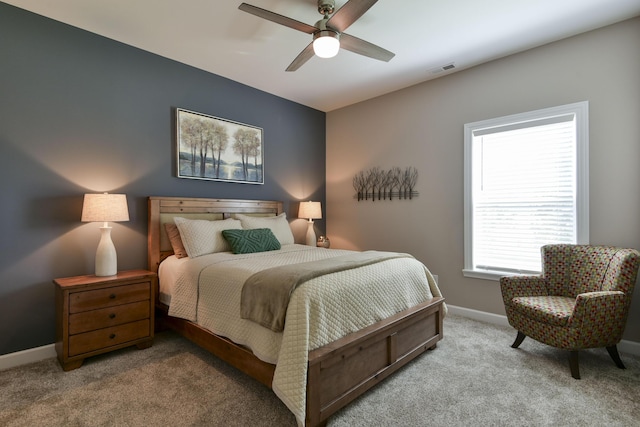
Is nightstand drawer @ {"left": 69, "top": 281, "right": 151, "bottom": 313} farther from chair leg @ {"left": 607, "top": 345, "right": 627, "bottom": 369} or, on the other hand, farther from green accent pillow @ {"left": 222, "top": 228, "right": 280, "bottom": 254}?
chair leg @ {"left": 607, "top": 345, "right": 627, "bottom": 369}

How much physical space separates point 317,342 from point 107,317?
1.86 metres

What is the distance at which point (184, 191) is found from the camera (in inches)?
136

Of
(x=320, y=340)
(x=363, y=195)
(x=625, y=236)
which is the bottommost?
(x=320, y=340)

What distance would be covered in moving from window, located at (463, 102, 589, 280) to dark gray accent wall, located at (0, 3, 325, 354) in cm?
307

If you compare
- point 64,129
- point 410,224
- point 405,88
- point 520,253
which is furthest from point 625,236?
point 64,129

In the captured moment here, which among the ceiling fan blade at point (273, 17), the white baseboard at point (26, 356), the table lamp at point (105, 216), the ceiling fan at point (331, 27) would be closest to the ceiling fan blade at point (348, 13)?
the ceiling fan at point (331, 27)

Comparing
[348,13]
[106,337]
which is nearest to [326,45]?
[348,13]

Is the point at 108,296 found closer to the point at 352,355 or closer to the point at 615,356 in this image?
the point at 352,355

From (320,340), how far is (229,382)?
890 mm

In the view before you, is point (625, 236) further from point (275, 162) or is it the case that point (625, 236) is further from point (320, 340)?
point (275, 162)

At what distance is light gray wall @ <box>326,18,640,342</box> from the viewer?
2.63 metres

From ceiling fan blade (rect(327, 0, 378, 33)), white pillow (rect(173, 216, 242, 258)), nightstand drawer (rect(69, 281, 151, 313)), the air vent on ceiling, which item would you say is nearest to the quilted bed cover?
white pillow (rect(173, 216, 242, 258))

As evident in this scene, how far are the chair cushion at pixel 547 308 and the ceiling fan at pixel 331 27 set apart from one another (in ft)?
7.56

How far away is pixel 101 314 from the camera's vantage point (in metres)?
2.47
